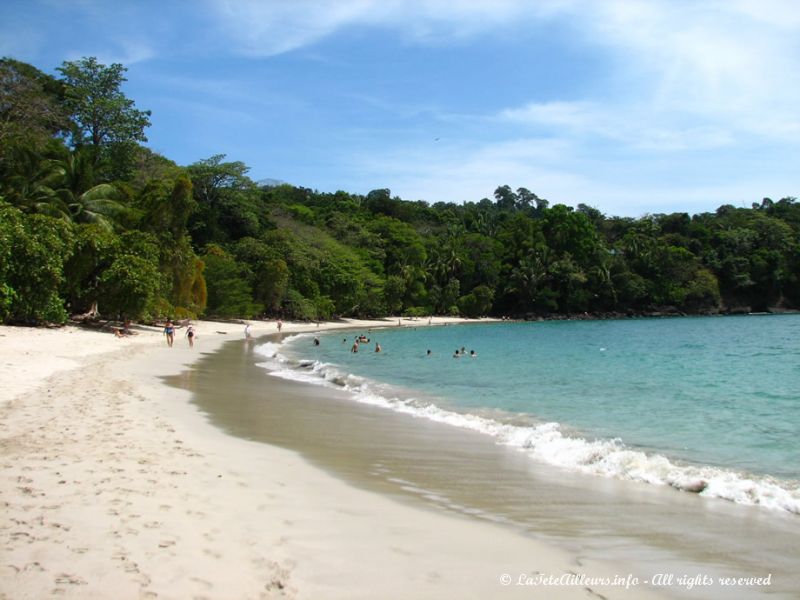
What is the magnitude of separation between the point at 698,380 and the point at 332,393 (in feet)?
45.8

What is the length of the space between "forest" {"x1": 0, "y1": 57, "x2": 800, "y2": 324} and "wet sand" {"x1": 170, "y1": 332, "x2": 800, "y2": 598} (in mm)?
19225

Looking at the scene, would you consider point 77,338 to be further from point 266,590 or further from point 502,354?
point 266,590

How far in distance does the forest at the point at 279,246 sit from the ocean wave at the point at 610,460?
19507 millimetres

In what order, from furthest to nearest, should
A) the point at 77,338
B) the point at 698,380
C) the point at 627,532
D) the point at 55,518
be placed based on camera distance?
the point at 77,338
the point at 698,380
the point at 627,532
the point at 55,518

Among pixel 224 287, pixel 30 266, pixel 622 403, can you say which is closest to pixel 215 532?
pixel 622 403

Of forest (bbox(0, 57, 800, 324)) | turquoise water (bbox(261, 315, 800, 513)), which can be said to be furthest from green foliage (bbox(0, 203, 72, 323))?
turquoise water (bbox(261, 315, 800, 513))

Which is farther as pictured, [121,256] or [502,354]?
[502,354]

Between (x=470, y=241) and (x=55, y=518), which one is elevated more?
(x=470, y=241)

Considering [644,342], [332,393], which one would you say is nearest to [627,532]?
[332,393]

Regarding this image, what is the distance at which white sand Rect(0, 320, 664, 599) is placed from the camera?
398 centimetres

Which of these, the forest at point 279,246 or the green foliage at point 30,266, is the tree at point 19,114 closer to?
the forest at point 279,246

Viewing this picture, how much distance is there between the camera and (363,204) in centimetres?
10644

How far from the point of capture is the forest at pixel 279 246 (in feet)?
101

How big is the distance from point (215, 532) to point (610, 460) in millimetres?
6171
